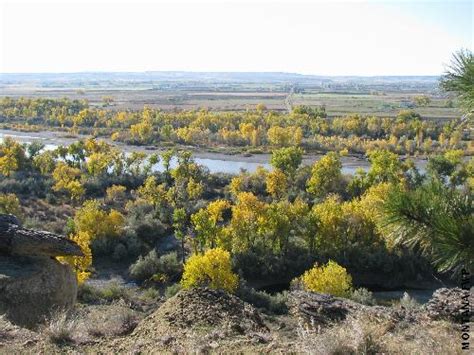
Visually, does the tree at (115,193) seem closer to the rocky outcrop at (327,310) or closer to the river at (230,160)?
the river at (230,160)

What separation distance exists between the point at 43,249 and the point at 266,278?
3026 centimetres

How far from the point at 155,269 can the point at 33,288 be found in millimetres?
27887

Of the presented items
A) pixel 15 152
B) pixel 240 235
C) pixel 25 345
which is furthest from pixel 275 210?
pixel 15 152

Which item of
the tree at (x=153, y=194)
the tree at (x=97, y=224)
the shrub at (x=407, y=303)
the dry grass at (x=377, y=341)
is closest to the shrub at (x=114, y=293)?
the tree at (x=97, y=224)

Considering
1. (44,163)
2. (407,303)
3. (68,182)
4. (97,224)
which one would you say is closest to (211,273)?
(407,303)

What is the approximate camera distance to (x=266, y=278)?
45.5 m

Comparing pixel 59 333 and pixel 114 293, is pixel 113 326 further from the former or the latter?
pixel 114 293

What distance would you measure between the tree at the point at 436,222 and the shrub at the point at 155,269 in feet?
122

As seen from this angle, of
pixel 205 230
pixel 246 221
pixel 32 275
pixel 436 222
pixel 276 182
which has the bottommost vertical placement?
pixel 246 221

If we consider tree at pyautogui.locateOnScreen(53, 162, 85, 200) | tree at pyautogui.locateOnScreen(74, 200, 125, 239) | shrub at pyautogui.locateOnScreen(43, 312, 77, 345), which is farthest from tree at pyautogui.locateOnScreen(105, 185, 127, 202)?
shrub at pyautogui.locateOnScreen(43, 312, 77, 345)

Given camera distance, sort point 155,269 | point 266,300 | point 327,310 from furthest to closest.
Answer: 1. point 155,269
2. point 266,300
3. point 327,310

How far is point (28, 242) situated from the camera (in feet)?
56.1

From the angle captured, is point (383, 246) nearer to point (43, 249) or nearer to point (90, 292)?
point (90, 292)

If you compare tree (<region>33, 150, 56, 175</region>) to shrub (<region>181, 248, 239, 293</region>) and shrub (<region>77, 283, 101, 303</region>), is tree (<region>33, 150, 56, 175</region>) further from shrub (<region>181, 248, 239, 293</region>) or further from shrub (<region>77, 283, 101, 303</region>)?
shrub (<region>181, 248, 239, 293</region>)
